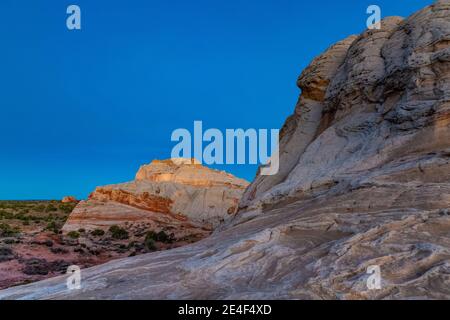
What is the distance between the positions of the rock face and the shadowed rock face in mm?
19099

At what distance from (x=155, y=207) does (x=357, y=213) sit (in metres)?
30.5

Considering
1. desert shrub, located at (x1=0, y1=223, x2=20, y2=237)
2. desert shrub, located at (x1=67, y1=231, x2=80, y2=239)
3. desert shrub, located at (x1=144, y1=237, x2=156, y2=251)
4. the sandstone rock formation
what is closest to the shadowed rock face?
desert shrub, located at (x1=144, y1=237, x2=156, y2=251)

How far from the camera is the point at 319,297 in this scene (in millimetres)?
5238

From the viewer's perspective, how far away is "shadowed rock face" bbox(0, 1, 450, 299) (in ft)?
18.6

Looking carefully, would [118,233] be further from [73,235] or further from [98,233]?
[73,235]

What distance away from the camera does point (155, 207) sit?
36.7 metres

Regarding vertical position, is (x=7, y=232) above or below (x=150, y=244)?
above

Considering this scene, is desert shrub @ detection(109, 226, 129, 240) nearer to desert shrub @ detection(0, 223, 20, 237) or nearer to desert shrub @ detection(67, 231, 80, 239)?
desert shrub @ detection(67, 231, 80, 239)

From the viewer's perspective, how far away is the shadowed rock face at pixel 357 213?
18.6 ft

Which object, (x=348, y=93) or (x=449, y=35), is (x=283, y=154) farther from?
(x=449, y=35)

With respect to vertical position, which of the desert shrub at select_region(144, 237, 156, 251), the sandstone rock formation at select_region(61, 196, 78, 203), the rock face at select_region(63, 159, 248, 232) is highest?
the sandstone rock formation at select_region(61, 196, 78, 203)

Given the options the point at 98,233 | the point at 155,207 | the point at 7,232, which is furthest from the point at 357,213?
the point at 155,207

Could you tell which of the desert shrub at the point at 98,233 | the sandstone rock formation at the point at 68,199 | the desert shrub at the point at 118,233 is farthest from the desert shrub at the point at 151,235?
the sandstone rock formation at the point at 68,199

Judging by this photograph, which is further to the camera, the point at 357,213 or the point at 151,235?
the point at 151,235
